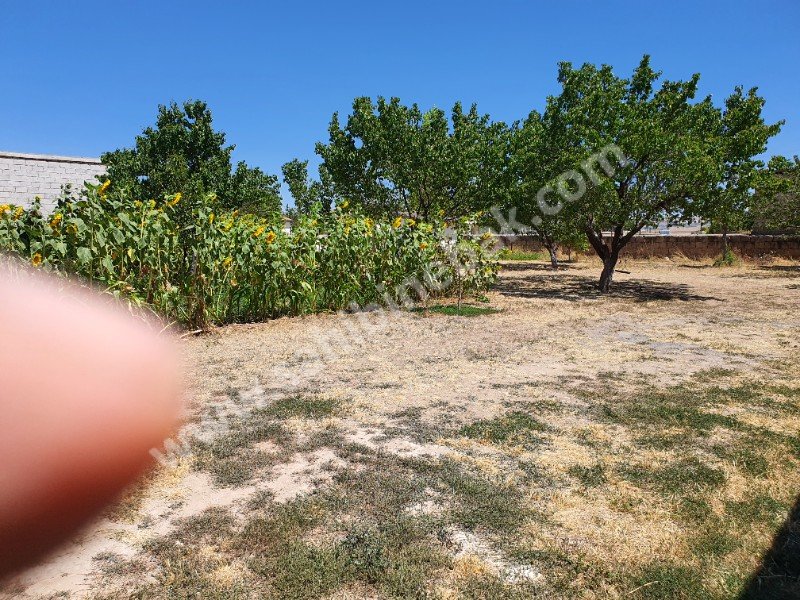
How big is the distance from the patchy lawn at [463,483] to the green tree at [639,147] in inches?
245

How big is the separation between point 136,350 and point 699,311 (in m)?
9.60

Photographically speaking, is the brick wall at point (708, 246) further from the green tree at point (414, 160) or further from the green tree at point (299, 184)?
the green tree at point (299, 184)

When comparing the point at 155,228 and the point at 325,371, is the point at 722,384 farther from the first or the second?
the point at 155,228

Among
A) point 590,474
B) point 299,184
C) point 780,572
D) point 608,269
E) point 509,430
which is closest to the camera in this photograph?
point 780,572

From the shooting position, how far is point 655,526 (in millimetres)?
2375

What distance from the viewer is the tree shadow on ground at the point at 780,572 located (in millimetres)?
1940

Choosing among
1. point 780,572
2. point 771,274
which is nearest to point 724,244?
point 771,274

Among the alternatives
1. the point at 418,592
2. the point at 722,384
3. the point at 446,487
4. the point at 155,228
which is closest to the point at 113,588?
the point at 418,592

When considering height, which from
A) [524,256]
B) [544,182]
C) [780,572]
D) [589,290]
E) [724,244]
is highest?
[544,182]

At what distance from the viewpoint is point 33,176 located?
40.4 feet

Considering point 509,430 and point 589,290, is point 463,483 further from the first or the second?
point 589,290

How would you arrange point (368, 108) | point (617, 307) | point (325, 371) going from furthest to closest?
point (368, 108), point (617, 307), point (325, 371)

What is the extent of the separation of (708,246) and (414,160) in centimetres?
1634

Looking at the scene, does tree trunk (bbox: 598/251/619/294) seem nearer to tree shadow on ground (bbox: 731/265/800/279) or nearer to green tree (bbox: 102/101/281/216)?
tree shadow on ground (bbox: 731/265/800/279)
